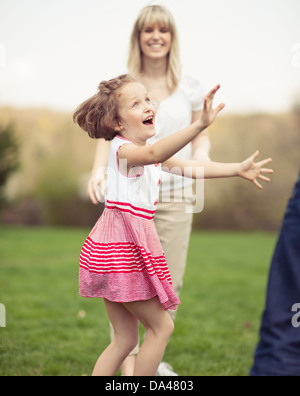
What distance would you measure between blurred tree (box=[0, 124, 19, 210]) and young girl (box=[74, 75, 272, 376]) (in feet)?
26.3

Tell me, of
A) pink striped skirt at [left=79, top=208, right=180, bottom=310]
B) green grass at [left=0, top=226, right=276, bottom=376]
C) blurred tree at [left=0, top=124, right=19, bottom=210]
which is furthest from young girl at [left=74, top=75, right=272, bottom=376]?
blurred tree at [left=0, top=124, right=19, bottom=210]

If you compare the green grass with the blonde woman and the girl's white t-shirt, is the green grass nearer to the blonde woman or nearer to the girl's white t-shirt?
the blonde woman

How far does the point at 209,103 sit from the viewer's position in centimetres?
165

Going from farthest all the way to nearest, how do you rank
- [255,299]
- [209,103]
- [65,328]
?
1. [255,299]
2. [65,328]
3. [209,103]

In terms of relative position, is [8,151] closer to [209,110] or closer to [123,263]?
[123,263]

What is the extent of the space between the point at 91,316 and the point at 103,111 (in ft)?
9.02

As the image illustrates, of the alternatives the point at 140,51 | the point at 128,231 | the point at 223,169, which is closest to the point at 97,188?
the point at 128,231

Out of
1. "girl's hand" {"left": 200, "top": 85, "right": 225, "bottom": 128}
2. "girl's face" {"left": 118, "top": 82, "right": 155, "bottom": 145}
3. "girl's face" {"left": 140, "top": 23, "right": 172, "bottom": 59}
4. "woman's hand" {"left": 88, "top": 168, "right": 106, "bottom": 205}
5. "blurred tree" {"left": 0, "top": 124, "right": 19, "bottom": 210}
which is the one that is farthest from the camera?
"blurred tree" {"left": 0, "top": 124, "right": 19, "bottom": 210}

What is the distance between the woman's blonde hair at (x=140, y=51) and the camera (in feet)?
8.27

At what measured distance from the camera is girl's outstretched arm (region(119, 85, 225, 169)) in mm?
1650

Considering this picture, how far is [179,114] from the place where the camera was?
2.53 metres
